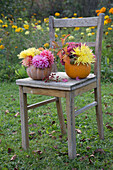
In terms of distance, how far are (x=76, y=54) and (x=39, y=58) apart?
0.31 meters

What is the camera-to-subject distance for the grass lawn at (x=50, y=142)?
207 centimetres

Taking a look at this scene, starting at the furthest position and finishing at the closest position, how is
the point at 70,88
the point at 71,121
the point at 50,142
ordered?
the point at 50,142
the point at 71,121
the point at 70,88

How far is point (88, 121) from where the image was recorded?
2.95 metres

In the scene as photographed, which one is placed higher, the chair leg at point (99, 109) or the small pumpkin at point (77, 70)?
the small pumpkin at point (77, 70)

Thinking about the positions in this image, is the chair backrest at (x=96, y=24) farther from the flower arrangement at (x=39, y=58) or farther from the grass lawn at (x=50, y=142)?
the grass lawn at (x=50, y=142)

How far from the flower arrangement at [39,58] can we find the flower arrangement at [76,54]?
90mm

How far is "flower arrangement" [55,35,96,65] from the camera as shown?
1943 mm

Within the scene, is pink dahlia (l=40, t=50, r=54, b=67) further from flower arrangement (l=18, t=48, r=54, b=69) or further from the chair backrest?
the chair backrest

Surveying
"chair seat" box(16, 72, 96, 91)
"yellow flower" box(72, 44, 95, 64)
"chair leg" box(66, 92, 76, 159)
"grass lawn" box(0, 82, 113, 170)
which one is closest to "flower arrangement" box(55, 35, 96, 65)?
"yellow flower" box(72, 44, 95, 64)

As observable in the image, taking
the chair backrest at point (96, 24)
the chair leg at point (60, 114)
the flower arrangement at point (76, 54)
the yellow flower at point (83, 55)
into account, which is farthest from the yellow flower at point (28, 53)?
the chair leg at point (60, 114)

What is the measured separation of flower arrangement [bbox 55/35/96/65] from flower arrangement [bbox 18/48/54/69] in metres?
0.09

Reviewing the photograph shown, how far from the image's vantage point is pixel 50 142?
2.48 m

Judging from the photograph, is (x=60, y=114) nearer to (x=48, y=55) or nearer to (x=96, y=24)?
(x=48, y=55)

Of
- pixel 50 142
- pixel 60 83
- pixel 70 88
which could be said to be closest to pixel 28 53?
pixel 60 83
